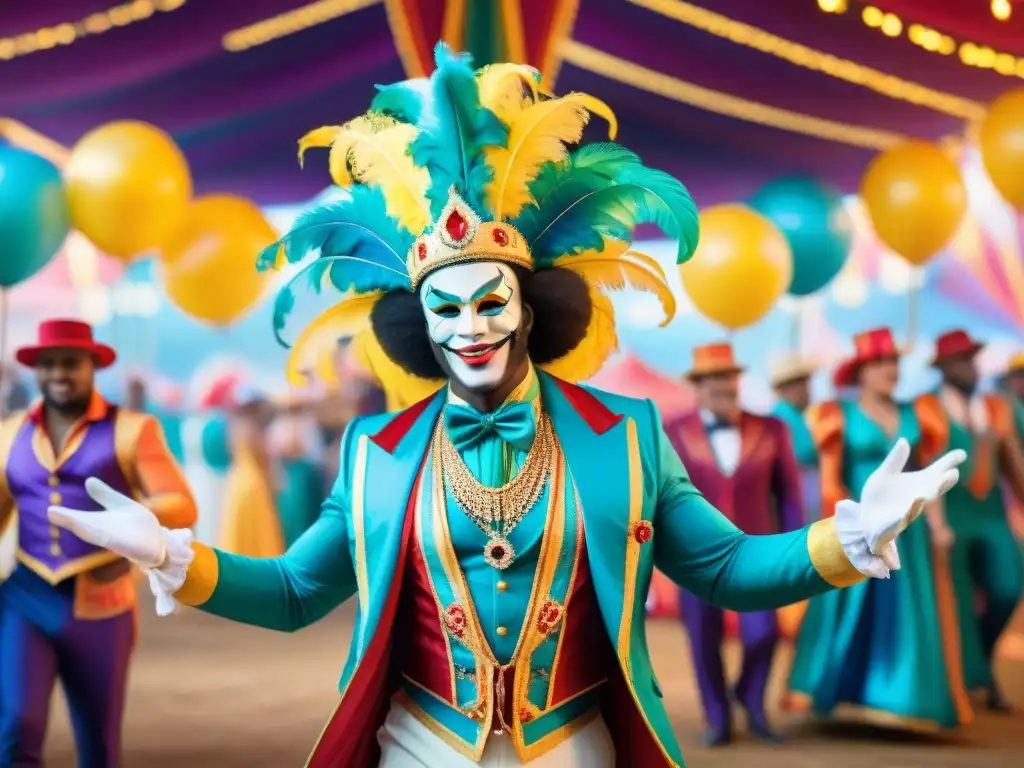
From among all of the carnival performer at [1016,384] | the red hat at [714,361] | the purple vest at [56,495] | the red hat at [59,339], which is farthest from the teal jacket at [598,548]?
the carnival performer at [1016,384]

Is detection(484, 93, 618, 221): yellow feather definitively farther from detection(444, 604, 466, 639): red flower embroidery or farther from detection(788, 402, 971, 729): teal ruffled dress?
detection(788, 402, 971, 729): teal ruffled dress

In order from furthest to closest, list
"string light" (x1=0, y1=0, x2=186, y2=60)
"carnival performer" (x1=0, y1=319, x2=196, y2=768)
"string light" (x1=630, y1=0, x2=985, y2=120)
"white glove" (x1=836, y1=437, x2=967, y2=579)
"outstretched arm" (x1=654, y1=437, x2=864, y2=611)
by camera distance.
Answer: "string light" (x1=630, y1=0, x2=985, y2=120)
"string light" (x1=0, y1=0, x2=186, y2=60)
"carnival performer" (x1=0, y1=319, x2=196, y2=768)
"outstretched arm" (x1=654, y1=437, x2=864, y2=611)
"white glove" (x1=836, y1=437, x2=967, y2=579)

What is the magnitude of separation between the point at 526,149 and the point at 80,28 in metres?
4.29

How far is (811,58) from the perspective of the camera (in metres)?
6.53

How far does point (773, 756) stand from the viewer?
4.86m

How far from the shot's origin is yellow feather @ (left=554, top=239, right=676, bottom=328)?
2.42 metres

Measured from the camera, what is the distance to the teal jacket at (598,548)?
2.17 meters

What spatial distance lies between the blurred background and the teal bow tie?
8.12ft

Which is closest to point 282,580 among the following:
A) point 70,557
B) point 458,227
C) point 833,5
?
point 458,227

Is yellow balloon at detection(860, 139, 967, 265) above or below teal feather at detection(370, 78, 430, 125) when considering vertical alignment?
above

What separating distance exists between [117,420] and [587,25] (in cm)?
358

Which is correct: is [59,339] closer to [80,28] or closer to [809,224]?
[80,28]

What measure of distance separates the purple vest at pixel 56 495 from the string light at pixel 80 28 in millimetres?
2634

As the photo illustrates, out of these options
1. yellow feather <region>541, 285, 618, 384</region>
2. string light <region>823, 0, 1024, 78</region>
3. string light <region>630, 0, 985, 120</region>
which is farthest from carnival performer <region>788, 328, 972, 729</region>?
yellow feather <region>541, 285, 618, 384</region>
